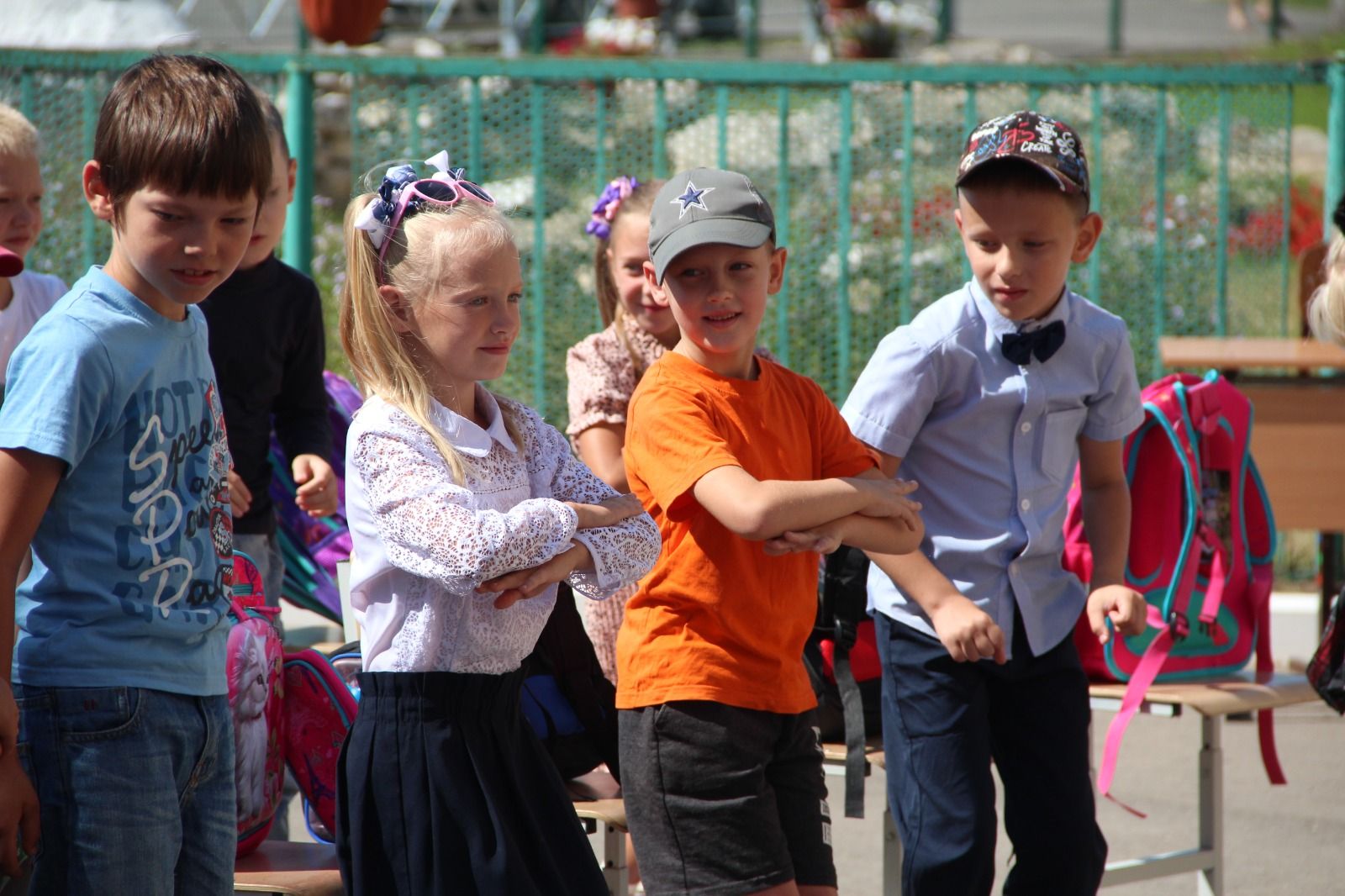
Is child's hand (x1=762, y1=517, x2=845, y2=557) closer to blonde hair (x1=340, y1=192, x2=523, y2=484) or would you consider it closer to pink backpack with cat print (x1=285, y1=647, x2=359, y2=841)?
blonde hair (x1=340, y1=192, x2=523, y2=484)

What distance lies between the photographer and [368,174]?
252cm

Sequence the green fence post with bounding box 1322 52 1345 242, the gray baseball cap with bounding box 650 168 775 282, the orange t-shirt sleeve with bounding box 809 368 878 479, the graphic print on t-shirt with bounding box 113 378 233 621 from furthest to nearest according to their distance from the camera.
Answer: the green fence post with bounding box 1322 52 1345 242
the orange t-shirt sleeve with bounding box 809 368 878 479
the gray baseball cap with bounding box 650 168 775 282
the graphic print on t-shirt with bounding box 113 378 233 621

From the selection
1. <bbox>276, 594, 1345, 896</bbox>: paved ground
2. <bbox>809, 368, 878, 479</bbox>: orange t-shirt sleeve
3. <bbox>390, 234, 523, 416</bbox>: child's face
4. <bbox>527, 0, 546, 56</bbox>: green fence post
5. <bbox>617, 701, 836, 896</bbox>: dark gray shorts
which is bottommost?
<bbox>276, 594, 1345, 896</bbox>: paved ground

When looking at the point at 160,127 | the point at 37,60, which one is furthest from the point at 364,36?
the point at 160,127

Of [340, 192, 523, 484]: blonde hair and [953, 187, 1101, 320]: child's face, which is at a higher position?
[953, 187, 1101, 320]: child's face

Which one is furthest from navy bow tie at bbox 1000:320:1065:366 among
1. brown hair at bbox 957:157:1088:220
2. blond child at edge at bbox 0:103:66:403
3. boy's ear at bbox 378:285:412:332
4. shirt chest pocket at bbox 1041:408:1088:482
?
blond child at edge at bbox 0:103:66:403

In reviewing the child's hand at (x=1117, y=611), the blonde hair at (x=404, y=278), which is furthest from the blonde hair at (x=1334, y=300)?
the blonde hair at (x=404, y=278)

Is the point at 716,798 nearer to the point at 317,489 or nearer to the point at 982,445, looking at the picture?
the point at 982,445

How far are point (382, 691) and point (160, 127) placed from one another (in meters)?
0.84

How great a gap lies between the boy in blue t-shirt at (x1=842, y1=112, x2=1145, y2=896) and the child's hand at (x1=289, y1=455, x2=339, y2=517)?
3.59 ft

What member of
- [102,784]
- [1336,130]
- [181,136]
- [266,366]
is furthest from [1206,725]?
[1336,130]

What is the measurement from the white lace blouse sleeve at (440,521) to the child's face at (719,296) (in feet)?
1.69

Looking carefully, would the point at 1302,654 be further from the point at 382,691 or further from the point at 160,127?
the point at 160,127

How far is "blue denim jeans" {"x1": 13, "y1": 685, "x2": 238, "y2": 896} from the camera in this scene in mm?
1951
